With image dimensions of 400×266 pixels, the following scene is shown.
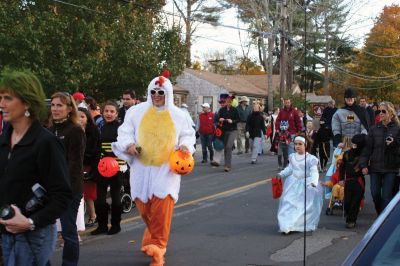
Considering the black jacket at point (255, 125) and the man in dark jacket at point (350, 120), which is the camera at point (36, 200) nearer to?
the man in dark jacket at point (350, 120)

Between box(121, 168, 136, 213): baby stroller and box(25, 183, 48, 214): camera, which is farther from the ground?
box(25, 183, 48, 214): camera

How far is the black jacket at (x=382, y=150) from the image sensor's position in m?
8.48

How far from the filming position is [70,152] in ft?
19.9

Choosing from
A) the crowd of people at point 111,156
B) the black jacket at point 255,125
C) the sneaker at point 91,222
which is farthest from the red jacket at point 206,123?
the sneaker at point 91,222

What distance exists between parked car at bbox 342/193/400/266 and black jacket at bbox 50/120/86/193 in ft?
12.4

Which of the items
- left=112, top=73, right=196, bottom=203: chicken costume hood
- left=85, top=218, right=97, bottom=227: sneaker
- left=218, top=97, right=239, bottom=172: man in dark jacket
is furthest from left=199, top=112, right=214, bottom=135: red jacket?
left=112, top=73, right=196, bottom=203: chicken costume hood

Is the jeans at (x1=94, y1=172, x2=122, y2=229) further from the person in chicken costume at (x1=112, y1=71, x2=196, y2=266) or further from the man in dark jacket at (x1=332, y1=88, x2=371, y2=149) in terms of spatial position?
the man in dark jacket at (x1=332, y1=88, x2=371, y2=149)

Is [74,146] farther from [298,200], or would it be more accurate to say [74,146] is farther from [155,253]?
[298,200]

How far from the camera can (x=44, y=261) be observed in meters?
3.68

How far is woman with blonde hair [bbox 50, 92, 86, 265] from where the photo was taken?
5.82m

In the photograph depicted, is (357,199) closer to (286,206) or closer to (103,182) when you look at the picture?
(286,206)

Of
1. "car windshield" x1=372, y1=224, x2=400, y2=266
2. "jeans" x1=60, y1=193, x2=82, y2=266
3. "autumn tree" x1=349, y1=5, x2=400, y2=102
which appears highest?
"autumn tree" x1=349, y1=5, x2=400, y2=102

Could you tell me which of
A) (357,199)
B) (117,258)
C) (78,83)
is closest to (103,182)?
(117,258)

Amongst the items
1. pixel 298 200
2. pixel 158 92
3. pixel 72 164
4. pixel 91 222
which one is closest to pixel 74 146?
pixel 72 164
